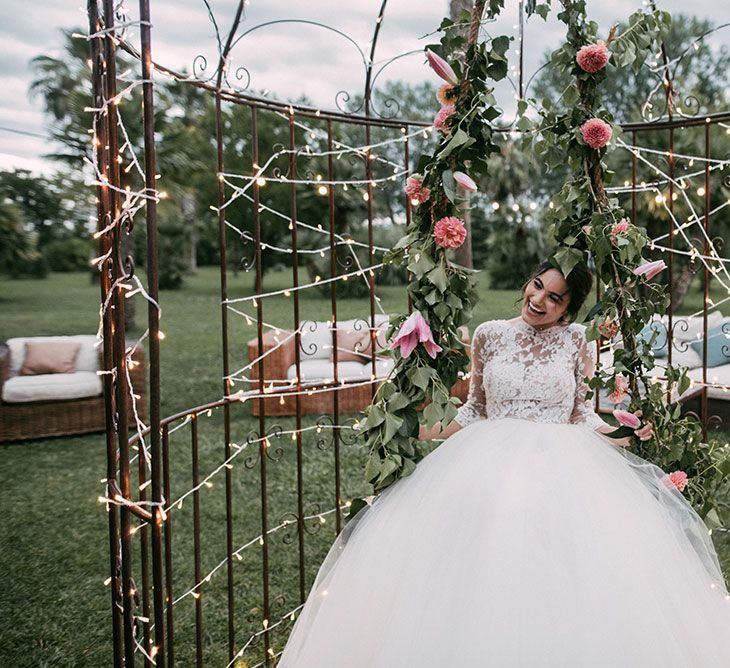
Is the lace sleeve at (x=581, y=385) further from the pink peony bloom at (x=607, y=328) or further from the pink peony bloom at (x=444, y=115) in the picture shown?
the pink peony bloom at (x=444, y=115)

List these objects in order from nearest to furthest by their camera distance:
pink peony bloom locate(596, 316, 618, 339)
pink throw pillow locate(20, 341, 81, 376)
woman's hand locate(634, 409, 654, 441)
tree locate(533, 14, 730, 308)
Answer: pink peony bloom locate(596, 316, 618, 339), woman's hand locate(634, 409, 654, 441), tree locate(533, 14, 730, 308), pink throw pillow locate(20, 341, 81, 376)

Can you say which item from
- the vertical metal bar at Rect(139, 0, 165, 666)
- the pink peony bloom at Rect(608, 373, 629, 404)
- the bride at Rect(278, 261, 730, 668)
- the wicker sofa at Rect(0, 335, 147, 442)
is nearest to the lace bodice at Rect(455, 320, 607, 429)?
the bride at Rect(278, 261, 730, 668)

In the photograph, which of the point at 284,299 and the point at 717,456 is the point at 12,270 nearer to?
the point at 284,299

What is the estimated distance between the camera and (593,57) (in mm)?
2000

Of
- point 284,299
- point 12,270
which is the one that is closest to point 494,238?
point 284,299

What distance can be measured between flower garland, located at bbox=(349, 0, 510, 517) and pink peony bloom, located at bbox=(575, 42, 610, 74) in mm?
288

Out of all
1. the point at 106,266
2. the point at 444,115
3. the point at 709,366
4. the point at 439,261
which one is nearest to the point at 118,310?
the point at 106,266

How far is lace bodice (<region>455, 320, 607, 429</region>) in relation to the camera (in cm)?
237

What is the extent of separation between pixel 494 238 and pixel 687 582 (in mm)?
13327

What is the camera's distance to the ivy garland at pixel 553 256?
189cm

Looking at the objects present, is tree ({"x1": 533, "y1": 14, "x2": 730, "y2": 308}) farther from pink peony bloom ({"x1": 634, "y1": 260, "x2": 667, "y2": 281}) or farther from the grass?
the grass

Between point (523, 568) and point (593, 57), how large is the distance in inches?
57.0

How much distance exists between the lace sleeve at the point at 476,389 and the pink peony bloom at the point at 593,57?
3.09 ft

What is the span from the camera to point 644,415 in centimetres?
211
